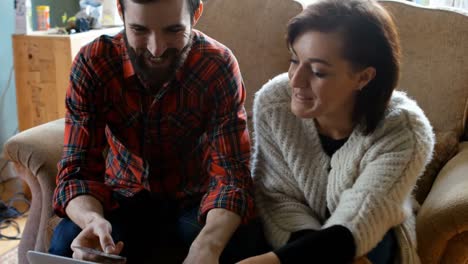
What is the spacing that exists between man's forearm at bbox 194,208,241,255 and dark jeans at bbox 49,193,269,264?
57 millimetres

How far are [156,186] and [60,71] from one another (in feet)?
4.03

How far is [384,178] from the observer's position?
115cm

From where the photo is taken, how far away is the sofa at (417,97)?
1.22m

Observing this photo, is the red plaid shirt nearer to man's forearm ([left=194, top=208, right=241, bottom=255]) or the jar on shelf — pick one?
man's forearm ([left=194, top=208, right=241, bottom=255])

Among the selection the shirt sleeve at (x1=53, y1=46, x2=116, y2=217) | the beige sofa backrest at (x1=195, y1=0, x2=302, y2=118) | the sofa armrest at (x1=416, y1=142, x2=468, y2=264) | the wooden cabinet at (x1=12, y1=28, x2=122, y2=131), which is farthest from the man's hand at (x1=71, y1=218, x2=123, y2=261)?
the wooden cabinet at (x1=12, y1=28, x2=122, y2=131)

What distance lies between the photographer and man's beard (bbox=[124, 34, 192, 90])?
48.4 inches

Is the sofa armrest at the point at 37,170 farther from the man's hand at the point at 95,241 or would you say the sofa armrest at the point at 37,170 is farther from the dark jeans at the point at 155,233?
the man's hand at the point at 95,241

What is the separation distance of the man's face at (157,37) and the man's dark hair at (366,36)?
236 mm

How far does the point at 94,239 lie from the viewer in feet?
3.86

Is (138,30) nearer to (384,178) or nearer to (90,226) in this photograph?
(90,226)

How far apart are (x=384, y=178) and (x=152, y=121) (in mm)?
537

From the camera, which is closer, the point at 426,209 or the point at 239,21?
the point at 426,209

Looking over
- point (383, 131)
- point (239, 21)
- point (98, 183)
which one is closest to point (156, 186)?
point (98, 183)

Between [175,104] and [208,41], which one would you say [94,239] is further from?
[208,41]
